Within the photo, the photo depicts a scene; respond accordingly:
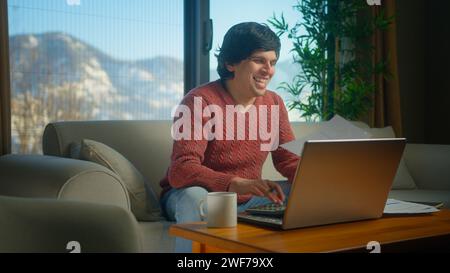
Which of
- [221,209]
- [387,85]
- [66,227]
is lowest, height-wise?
[221,209]

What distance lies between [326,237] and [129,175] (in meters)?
1.00

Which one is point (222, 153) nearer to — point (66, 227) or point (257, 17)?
point (66, 227)

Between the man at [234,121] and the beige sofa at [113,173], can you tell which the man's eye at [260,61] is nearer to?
the man at [234,121]

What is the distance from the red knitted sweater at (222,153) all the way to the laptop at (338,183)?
0.45 metres

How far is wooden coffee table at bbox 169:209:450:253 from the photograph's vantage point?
121 cm

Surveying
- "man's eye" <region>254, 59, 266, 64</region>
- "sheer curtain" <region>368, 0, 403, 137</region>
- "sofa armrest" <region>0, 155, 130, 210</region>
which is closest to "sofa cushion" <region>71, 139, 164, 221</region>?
"sofa armrest" <region>0, 155, 130, 210</region>

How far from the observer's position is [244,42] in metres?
2.13

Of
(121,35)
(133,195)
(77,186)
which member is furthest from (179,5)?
(77,186)

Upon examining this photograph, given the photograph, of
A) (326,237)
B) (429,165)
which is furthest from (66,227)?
(429,165)

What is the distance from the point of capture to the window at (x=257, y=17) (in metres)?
3.60

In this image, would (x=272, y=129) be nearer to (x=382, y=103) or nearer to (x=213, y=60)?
(x=213, y=60)


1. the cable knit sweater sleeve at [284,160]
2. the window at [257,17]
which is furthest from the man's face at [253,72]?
the window at [257,17]

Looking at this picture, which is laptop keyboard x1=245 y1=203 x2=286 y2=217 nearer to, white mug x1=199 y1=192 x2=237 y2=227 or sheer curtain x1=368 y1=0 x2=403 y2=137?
white mug x1=199 y1=192 x2=237 y2=227

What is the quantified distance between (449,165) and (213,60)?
1.42 meters
